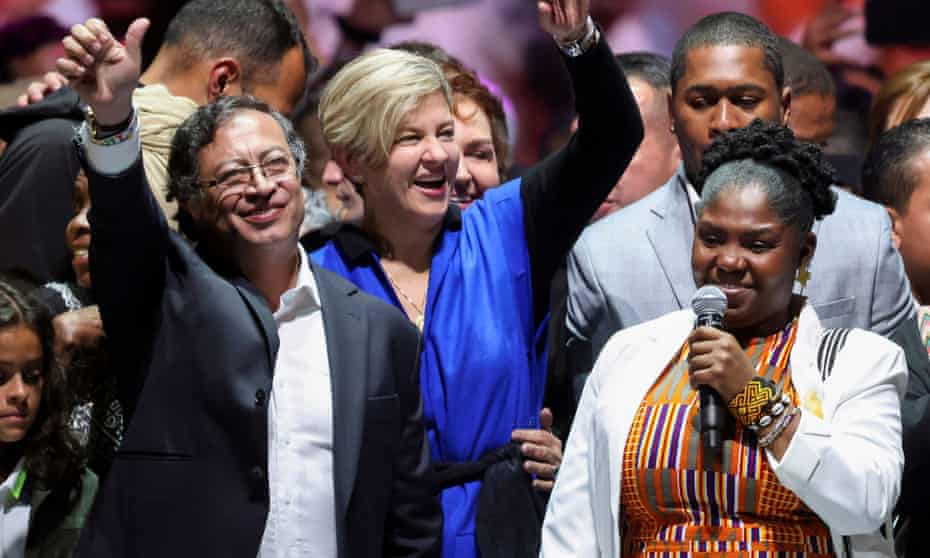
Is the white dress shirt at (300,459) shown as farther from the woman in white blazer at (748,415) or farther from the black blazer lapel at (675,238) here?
the black blazer lapel at (675,238)

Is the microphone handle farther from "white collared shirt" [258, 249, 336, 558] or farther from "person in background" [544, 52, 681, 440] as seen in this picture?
"person in background" [544, 52, 681, 440]

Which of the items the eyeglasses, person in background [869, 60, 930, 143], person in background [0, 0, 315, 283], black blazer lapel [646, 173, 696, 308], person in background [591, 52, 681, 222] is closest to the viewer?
the eyeglasses

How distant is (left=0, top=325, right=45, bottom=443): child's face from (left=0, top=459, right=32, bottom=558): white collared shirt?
0.10m

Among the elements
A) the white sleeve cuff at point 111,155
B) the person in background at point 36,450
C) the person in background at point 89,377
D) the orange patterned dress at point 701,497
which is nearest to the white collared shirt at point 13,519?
the person in background at point 36,450

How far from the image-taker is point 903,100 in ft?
17.9

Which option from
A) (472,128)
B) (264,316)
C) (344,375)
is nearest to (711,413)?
(344,375)

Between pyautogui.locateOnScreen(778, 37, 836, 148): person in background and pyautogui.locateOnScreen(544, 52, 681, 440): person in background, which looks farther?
pyautogui.locateOnScreen(778, 37, 836, 148): person in background

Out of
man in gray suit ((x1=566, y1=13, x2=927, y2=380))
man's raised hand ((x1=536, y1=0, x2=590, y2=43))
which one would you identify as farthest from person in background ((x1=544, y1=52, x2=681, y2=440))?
man's raised hand ((x1=536, y1=0, x2=590, y2=43))

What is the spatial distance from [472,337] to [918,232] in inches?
51.4

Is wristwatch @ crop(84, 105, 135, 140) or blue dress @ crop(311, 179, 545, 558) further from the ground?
wristwatch @ crop(84, 105, 135, 140)

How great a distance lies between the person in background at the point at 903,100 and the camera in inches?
213

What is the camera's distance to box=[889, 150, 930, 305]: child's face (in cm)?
451

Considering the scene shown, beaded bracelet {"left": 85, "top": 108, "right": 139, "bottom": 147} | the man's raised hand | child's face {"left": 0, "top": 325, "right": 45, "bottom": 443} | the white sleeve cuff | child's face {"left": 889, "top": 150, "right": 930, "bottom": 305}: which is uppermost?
the man's raised hand

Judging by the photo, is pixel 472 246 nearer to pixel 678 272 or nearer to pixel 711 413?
pixel 678 272
